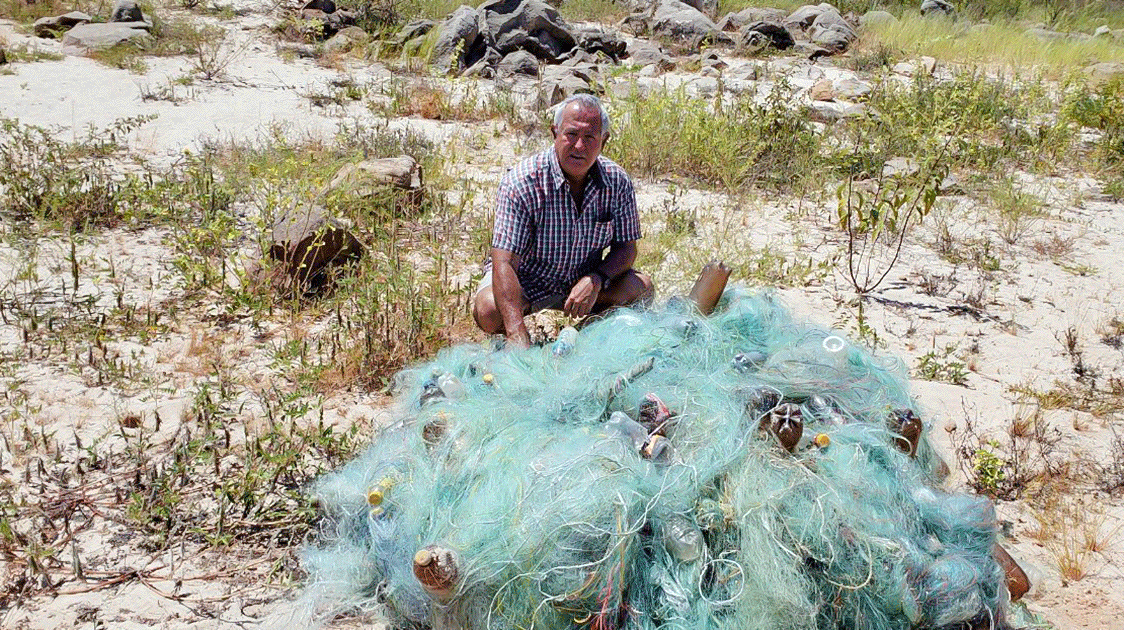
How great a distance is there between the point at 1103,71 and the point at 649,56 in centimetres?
549

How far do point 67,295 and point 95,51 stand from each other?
5584 mm

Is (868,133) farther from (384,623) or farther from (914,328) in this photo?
(384,623)

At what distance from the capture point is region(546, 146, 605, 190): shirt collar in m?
3.69

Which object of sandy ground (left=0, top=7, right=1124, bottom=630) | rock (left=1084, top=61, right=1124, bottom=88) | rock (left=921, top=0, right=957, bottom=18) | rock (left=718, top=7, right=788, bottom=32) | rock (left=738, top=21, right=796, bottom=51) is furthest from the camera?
rock (left=921, top=0, right=957, bottom=18)

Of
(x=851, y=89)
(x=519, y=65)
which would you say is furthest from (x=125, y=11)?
(x=851, y=89)

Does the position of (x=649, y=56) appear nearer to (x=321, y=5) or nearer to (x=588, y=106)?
(x=321, y=5)

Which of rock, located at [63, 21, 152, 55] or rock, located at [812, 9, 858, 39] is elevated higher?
rock, located at [812, 9, 858, 39]

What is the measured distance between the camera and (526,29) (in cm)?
1090

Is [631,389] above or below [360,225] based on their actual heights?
above

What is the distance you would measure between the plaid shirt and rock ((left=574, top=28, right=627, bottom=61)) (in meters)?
7.66

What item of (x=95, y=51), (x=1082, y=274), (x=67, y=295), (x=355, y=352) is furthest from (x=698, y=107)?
(x=95, y=51)

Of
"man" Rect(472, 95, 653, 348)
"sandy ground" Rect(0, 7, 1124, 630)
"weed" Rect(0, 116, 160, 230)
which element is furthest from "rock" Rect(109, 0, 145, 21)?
"man" Rect(472, 95, 653, 348)

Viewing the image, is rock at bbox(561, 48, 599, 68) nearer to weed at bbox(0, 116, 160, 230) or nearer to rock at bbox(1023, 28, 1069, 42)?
weed at bbox(0, 116, 160, 230)

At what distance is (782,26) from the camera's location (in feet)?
42.7
